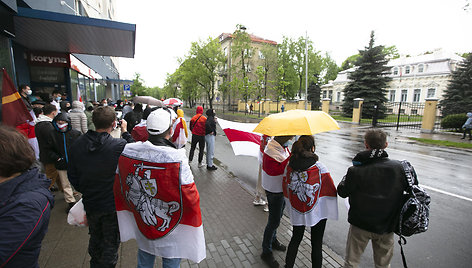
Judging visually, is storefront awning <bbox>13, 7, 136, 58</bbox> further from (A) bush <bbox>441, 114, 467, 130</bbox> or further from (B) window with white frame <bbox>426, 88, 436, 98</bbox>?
(B) window with white frame <bbox>426, 88, 436, 98</bbox>

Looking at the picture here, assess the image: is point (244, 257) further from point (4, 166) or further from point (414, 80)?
point (414, 80)

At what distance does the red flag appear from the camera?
4331 mm

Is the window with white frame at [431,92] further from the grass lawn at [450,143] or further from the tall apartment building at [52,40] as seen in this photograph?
the tall apartment building at [52,40]

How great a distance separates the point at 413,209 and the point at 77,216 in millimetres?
3387

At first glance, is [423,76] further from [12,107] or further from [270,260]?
[12,107]

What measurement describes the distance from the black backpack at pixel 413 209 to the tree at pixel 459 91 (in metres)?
31.4

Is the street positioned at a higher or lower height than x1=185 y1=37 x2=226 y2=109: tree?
lower

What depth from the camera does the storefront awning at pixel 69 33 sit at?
685 centimetres

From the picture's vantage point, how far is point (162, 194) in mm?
1834

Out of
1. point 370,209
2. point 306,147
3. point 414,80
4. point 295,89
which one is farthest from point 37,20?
point 414,80

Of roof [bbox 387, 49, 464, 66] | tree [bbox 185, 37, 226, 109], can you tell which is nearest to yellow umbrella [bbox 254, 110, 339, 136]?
tree [bbox 185, 37, 226, 109]

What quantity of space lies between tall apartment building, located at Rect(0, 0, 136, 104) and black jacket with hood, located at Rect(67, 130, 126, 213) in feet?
18.5

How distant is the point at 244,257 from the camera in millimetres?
3312

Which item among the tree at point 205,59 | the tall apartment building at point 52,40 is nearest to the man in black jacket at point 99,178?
the tall apartment building at point 52,40
